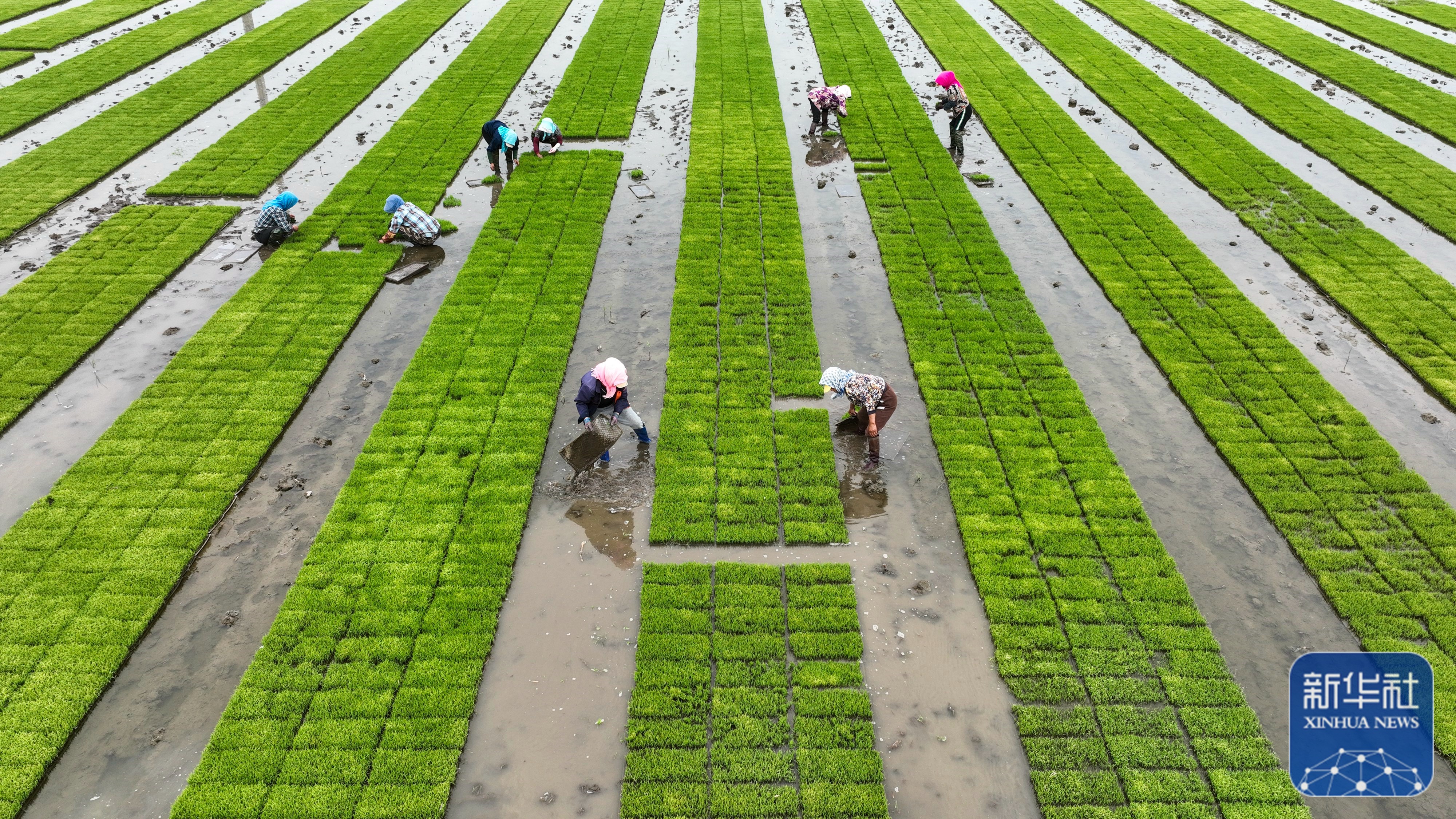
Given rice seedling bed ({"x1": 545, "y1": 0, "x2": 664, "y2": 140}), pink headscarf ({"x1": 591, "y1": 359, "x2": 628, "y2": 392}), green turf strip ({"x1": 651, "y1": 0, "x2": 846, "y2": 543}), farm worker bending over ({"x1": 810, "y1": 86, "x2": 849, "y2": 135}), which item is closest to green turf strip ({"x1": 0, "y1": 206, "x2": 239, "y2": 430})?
pink headscarf ({"x1": 591, "y1": 359, "x2": 628, "y2": 392})

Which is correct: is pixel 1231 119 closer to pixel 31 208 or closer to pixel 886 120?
pixel 886 120

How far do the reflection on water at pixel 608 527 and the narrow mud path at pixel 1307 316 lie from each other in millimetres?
10958

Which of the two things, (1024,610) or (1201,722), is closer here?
(1201,722)

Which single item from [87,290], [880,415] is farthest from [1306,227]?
[87,290]

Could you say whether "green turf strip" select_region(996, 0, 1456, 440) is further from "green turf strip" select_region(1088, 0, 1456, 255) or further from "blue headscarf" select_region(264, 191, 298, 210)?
"blue headscarf" select_region(264, 191, 298, 210)

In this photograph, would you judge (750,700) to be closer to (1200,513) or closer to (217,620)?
(217,620)

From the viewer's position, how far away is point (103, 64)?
2533cm

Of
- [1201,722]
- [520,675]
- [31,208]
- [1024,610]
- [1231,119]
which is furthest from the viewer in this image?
[1231,119]

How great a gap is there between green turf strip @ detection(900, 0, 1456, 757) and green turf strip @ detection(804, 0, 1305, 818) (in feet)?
1.50

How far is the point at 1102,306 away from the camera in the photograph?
46.3 feet

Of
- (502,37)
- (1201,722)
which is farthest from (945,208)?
(502,37)

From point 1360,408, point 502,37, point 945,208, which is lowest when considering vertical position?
point 1360,408

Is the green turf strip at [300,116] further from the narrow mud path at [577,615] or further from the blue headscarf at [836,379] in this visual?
the blue headscarf at [836,379]

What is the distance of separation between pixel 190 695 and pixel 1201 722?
1052 cm
